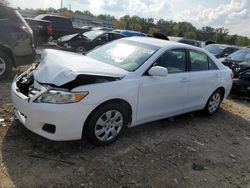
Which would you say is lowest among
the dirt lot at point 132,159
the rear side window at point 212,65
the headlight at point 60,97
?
the dirt lot at point 132,159

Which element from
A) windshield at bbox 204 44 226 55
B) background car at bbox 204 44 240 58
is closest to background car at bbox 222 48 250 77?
background car at bbox 204 44 240 58

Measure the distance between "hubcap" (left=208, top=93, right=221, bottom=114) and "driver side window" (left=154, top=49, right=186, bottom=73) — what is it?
4.68 feet

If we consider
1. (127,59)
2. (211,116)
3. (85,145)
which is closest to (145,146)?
(85,145)

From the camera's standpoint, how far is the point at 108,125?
4445 millimetres

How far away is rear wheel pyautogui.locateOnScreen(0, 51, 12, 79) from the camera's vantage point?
7371 millimetres

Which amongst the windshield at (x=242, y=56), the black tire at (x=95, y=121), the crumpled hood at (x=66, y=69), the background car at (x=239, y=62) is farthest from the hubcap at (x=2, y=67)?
the windshield at (x=242, y=56)

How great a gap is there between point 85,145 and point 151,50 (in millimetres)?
1954

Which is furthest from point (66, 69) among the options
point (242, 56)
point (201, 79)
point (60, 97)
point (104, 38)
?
point (104, 38)

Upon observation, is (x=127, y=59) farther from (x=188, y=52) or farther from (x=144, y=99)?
(x=188, y=52)

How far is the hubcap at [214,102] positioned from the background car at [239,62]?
3.26 metres

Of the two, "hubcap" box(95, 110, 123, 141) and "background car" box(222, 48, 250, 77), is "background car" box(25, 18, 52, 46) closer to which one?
"background car" box(222, 48, 250, 77)

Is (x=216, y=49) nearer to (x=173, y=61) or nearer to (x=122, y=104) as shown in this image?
(x=173, y=61)

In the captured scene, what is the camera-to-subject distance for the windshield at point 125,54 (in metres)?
4.95

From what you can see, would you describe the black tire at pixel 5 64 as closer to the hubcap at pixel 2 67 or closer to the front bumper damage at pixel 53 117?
the hubcap at pixel 2 67
